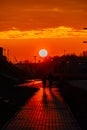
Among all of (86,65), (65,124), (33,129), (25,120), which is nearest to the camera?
(33,129)

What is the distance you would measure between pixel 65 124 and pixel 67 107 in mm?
8623

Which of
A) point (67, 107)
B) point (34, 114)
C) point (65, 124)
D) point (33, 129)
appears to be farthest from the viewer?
point (67, 107)

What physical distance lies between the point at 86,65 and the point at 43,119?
163266 mm

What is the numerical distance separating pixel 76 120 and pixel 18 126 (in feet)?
10.6

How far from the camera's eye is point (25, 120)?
22.4 m

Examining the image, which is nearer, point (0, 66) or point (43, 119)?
point (43, 119)

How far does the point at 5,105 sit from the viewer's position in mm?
26625

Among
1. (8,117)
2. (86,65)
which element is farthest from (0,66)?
(86,65)

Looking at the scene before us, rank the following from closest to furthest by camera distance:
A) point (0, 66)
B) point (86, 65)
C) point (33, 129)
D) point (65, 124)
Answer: point (33, 129)
point (65, 124)
point (0, 66)
point (86, 65)

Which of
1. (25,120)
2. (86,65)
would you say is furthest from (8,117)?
(86,65)

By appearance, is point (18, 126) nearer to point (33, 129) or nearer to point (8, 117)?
point (33, 129)

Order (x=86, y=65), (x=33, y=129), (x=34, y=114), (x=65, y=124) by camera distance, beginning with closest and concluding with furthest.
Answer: (x=33, y=129), (x=65, y=124), (x=34, y=114), (x=86, y=65)

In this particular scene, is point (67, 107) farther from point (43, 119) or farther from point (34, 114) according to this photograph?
point (43, 119)

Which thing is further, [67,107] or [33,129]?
[67,107]
